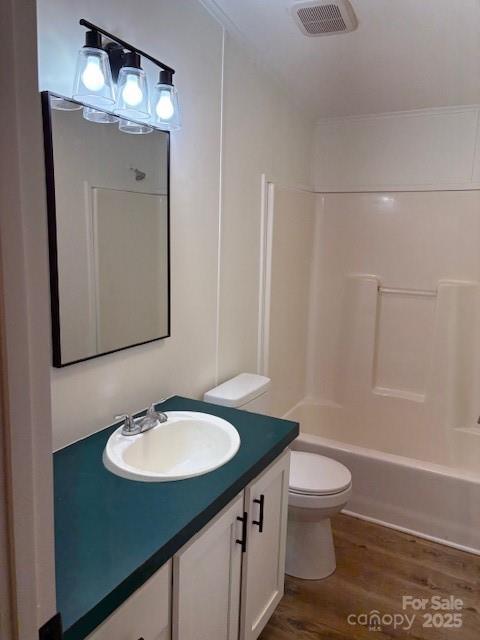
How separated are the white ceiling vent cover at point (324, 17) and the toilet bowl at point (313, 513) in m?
1.89

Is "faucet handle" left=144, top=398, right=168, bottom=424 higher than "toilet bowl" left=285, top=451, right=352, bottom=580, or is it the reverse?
"faucet handle" left=144, top=398, right=168, bottom=424

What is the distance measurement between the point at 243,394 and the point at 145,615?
1114mm

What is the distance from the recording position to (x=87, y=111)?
1417 millimetres

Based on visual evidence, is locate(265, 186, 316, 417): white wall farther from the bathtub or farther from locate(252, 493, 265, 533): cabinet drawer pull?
locate(252, 493, 265, 533): cabinet drawer pull

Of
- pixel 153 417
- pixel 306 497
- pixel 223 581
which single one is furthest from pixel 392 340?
pixel 223 581

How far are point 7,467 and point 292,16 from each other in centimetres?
192

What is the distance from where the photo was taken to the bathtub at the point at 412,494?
8.11 ft

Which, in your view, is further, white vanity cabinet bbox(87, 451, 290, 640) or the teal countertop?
white vanity cabinet bbox(87, 451, 290, 640)

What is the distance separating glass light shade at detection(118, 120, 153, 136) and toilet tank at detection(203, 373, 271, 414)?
3.47 feet

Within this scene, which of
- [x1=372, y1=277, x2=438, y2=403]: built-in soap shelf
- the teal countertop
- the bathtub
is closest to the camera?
the teal countertop

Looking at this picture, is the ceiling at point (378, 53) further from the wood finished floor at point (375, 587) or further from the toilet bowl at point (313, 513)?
the wood finished floor at point (375, 587)

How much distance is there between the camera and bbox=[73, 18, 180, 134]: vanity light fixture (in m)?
1.35

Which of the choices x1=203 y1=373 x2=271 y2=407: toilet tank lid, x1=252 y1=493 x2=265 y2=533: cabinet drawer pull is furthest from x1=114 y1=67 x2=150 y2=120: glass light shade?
x1=252 y1=493 x2=265 y2=533: cabinet drawer pull

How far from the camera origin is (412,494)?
2.58m
